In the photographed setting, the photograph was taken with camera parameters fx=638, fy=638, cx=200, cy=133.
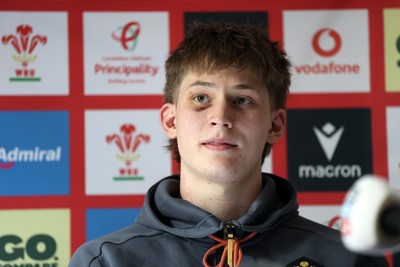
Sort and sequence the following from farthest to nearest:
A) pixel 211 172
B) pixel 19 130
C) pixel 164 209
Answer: pixel 19 130, pixel 164 209, pixel 211 172

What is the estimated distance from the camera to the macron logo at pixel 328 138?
2355mm

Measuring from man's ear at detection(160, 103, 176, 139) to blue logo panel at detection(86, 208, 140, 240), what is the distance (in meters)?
0.74

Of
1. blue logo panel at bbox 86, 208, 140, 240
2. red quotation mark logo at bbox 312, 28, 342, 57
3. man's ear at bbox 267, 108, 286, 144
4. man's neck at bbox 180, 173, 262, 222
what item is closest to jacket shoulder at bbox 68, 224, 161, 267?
man's neck at bbox 180, 173, 262, 222

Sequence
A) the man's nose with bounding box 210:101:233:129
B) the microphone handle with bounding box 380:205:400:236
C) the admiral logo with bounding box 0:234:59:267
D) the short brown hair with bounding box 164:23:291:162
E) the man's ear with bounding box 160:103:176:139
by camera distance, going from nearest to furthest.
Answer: the microphone handle with bounding box 380:205:400:236, the man's nose with bounding box 210:101:233:129, the short brown hair with bounding box 164:23:291:162, the man's ear with bounding box 160:103:176:139, the admiral logo with bounding box 0:234:59:267

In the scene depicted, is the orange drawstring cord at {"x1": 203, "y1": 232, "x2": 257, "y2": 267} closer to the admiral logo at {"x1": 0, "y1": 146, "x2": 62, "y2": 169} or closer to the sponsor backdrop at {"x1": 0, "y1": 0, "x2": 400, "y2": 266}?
the sponsor backdrop at {"x1": 0, "y1": 0, "x2": 400, "y2": 266}

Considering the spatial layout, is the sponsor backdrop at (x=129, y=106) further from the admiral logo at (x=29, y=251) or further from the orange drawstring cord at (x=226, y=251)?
the orange drawstring cord at (x=226, y=251)

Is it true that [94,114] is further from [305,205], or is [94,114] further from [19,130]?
[305,205]

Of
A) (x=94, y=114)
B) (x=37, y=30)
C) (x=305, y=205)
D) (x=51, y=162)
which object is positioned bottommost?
(x=305, y=205)

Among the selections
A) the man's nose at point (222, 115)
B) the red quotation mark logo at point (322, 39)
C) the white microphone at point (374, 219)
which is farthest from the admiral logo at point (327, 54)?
the white microphone at point (374, 219)

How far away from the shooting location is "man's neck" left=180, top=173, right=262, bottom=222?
1491mm

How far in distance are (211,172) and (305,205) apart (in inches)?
39.6

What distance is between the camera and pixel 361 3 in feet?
7.79

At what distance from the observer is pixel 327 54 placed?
7.74 feet

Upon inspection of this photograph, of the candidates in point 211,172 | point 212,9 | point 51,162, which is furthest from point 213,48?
point 51,162
